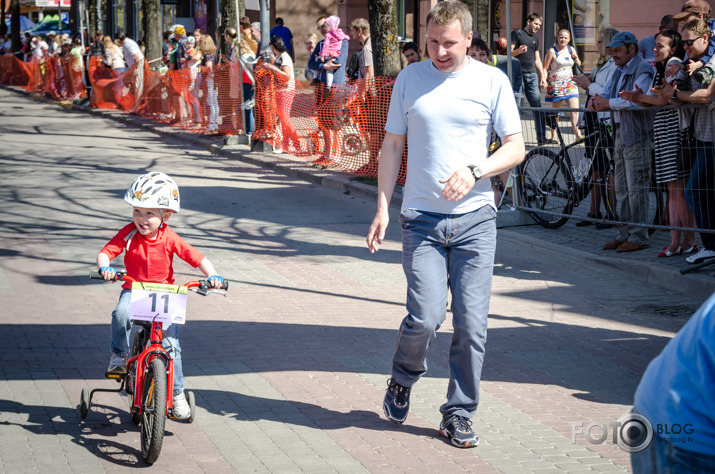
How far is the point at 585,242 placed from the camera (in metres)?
9.84

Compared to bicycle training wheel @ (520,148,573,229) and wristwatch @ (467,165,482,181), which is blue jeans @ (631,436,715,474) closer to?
wristwatch @ (467,165,482,181)

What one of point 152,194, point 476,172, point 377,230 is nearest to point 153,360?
point 152,194

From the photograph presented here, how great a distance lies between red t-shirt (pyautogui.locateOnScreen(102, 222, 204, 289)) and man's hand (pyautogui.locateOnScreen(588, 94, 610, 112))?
5.40 metres

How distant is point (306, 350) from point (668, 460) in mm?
4624

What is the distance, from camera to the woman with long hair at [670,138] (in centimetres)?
842

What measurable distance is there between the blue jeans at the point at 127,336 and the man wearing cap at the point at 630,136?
5.47 m

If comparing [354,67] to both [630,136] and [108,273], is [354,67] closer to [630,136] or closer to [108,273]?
[630,136]

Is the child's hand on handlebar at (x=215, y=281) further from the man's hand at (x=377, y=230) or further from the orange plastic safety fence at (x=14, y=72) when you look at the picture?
the orange plastic safety fence at (x=14, y=72)

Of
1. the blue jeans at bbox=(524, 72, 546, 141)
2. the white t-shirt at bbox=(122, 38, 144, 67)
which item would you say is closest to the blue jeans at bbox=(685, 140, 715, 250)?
the blue jeans at bbox=(524, 72, 546, 141)

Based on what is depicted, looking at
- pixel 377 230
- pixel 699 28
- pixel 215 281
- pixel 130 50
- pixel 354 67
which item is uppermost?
pixel 699 28

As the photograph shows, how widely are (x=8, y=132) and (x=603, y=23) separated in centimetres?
1411

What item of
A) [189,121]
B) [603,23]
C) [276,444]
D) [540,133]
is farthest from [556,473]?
[189,121]

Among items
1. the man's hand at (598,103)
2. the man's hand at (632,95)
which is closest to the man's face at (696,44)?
the man's hand at (632,95)

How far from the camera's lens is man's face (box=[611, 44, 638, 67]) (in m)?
9.03
